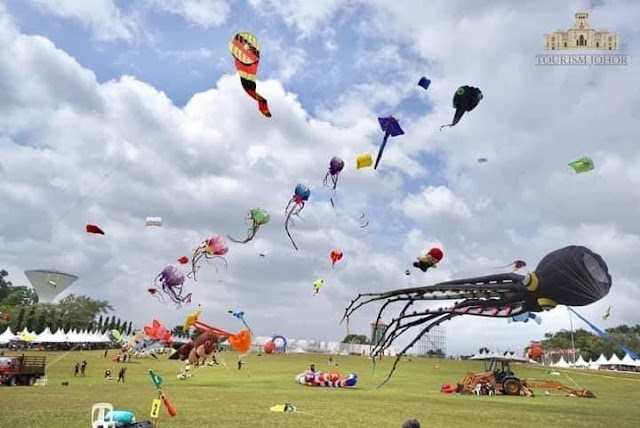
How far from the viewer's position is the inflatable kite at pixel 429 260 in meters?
15.3

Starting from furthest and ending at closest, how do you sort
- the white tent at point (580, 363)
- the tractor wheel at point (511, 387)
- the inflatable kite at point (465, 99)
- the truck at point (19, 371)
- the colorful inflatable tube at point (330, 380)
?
the white tent at point (580, 363), the colorful inflatable tube at point (330, 380), the truck at point (19, 371), the tractor wheel at point (511, 387), the inflatable kite at point (465, 99)

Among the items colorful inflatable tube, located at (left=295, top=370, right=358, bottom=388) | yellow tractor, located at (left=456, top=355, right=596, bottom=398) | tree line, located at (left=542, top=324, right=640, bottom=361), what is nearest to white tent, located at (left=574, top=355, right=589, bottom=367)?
tree line, located at (left=542, top=324, right=640, bottom=361)

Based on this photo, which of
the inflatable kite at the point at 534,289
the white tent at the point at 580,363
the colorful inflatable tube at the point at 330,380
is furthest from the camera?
the white tent at the point at 580,363

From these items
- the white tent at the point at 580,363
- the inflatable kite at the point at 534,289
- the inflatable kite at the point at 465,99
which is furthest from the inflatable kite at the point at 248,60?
the white tent at the point at 580,363

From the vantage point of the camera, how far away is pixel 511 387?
3122cm

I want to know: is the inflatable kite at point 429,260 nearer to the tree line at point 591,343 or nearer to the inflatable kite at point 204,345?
the inflatable kite at point 204,345

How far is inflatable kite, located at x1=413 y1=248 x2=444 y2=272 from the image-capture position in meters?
15.3

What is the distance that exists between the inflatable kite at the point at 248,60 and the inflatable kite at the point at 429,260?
5.87m

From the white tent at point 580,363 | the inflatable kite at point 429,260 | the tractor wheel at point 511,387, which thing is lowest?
the tractor wheel at point 511,387

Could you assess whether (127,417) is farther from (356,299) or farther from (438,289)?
(438,289)

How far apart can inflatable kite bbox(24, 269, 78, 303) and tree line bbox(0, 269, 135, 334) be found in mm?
3878

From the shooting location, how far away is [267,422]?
55.1 ft

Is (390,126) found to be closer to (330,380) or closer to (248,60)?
(248,60)

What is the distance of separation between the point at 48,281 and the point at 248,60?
9907 centimetres
